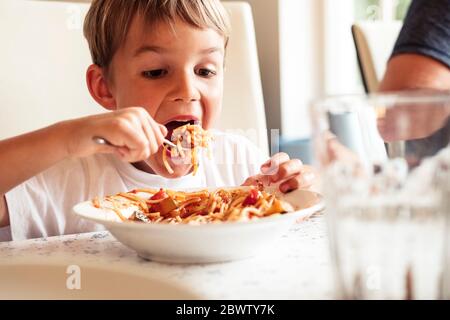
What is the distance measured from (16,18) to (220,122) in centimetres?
51

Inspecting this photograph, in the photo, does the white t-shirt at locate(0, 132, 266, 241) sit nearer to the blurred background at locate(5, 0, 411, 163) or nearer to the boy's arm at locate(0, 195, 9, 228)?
the boy's arm at locate(0, 195, 9, 228)

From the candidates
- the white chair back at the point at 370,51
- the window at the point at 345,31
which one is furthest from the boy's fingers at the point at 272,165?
the window at the point at 345,31

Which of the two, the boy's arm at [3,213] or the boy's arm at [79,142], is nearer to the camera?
the boy's arm at [79,142]

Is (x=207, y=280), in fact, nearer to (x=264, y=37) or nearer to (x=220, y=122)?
(x=220, y=122)

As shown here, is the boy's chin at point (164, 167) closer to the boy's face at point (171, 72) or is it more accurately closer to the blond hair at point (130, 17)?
the boy's face at point (171, 72)

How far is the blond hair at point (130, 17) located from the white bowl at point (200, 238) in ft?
1.94

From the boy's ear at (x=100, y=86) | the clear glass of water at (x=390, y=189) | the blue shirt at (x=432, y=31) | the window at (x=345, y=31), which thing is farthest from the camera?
the window at (x=345, y=31)

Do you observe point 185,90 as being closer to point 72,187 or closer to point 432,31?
point 72,187

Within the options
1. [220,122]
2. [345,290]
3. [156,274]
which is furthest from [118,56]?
[345,290]

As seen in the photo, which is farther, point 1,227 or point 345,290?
point 1,227

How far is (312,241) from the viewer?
0.72 m

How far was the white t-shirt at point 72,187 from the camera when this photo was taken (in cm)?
105

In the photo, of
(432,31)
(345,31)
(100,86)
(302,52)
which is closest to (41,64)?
(100,86)

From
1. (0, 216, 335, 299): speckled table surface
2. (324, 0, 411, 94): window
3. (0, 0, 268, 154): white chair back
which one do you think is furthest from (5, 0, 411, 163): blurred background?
(0, 216, 335, 299): speckled table surface
